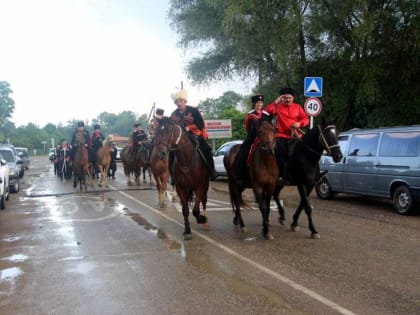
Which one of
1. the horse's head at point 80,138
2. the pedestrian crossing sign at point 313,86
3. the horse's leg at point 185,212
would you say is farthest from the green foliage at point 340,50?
the horse's leg at point 185,212

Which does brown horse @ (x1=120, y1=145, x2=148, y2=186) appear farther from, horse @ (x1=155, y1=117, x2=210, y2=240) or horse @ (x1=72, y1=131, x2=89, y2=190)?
horse @ (x1=155, y1=117, x2=210, y2=240)

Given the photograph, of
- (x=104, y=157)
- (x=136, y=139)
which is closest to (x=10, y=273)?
(x=136, y=139)

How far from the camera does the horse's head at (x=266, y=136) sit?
26.1 ft

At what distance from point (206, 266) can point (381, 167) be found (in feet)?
22.6

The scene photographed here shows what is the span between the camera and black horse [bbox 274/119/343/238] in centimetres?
827

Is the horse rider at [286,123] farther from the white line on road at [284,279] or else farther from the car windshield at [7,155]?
the car windshield at [7,155]

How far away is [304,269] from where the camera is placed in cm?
643

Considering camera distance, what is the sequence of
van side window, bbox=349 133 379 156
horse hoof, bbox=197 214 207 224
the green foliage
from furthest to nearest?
the green foliage → van side window, bbox=349 133 379 156 → horse hoof, bbox=197 214 207 224

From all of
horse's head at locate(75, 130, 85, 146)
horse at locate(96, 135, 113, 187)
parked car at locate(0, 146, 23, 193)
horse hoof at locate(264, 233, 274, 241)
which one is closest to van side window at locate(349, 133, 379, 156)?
horse hoof at locate(264, 233, 274, 241)

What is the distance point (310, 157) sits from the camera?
338 inches

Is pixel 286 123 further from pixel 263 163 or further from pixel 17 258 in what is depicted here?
pixel 17 258

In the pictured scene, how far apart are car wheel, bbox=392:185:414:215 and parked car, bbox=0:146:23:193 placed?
512 inches

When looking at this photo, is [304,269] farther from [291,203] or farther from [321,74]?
[321,74]

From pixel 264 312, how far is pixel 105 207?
8774 millimetres
